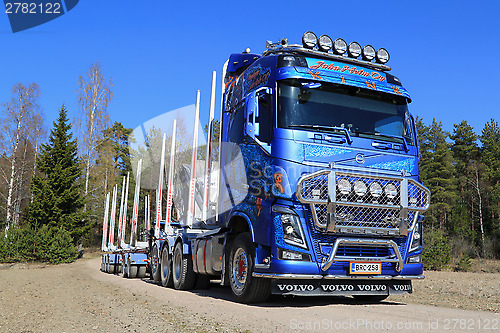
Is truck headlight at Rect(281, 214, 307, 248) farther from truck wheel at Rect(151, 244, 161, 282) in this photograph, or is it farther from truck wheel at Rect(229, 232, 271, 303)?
truck wheel at Rect(151, 244, 161, 282)

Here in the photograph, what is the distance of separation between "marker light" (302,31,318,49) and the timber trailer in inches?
0.8

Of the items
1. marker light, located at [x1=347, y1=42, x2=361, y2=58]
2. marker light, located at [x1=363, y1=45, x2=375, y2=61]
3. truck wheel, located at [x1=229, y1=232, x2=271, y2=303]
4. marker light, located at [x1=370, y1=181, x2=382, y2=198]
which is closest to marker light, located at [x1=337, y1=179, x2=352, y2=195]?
marker light, located at [x1=370, y1=181, x2=382, y2=198]

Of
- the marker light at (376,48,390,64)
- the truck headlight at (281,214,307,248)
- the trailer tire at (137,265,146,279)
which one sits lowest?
the trailer tire at (137,265,146,279)

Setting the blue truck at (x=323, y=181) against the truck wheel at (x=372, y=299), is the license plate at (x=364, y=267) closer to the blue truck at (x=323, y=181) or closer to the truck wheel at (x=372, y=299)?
the blue truck at (x=323, y=181)

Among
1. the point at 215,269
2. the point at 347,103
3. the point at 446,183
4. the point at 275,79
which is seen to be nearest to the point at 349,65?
the point at 347,103

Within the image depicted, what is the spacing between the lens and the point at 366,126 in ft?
25.1

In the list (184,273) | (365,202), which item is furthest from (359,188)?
(184,273)

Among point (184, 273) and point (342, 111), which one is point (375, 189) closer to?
point (342, 111)

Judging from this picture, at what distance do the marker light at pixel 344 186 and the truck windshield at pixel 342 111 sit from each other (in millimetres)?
885

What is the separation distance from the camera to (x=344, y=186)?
6.99 meters

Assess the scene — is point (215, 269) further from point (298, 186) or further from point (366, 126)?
point (366, 126)

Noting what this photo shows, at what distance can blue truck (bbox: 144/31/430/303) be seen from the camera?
692 cm

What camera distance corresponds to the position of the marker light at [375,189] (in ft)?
23.4

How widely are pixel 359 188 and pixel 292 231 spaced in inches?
49.0
